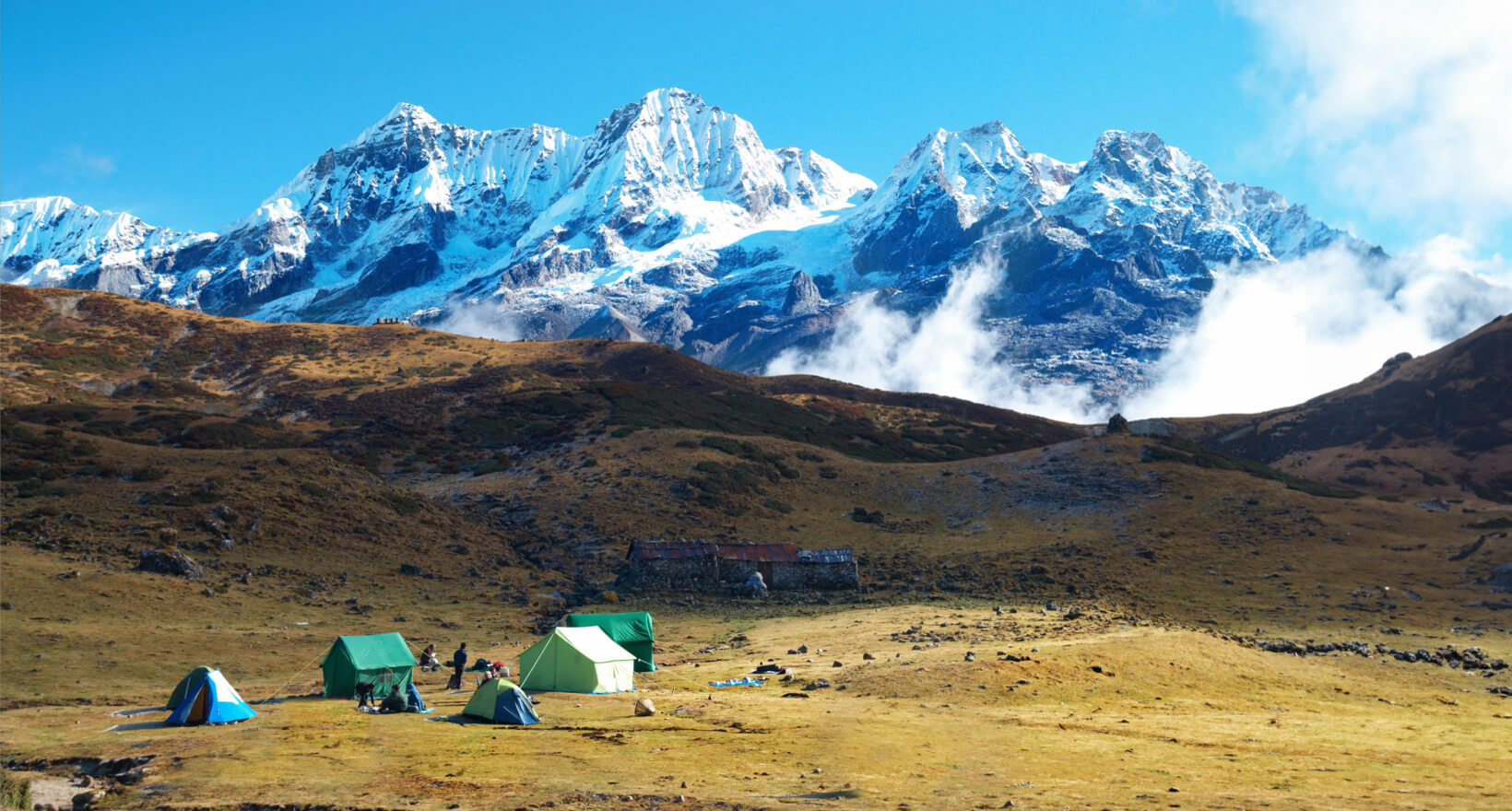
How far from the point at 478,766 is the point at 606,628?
16485mm

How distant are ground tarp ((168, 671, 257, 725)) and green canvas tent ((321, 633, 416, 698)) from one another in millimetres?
4589

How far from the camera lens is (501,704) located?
29.7 m

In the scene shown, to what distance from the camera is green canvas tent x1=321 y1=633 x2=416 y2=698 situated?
33781mm

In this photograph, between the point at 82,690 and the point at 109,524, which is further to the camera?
the point at 109,524

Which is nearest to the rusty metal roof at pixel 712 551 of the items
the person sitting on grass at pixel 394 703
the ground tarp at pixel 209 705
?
the person sitting on grass at pixel 394 703

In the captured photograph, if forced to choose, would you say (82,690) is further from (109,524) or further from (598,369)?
(598,369)

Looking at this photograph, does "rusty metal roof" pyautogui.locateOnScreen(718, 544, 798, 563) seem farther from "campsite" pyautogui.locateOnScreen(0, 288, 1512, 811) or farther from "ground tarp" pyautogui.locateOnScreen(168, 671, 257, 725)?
"ground tarp" pyautogui.locateOnScreen(168, 671, 257, 725)

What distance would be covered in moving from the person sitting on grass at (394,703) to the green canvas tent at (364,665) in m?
1.59

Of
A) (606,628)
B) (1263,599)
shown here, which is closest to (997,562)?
(1263,599)

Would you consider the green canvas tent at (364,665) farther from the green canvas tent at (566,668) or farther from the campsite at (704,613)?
the green canvas tent at (566,668)

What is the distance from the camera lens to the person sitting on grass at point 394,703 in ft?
103

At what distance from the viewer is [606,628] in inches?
1593

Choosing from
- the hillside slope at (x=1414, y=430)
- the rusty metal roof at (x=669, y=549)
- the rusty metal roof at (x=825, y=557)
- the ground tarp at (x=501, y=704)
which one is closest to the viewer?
the ground tarp at (x=501, y=704)

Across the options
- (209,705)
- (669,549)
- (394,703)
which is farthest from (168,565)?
(669,549)
